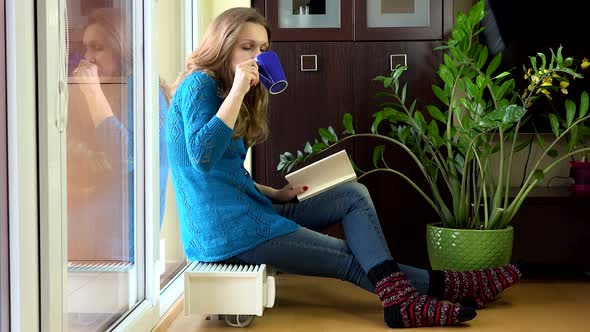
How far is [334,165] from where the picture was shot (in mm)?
2729

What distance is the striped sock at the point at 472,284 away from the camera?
2.59 metres

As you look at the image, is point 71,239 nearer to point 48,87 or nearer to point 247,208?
point 48,87

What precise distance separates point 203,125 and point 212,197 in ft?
0.82

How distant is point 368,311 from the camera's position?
267 centimetres

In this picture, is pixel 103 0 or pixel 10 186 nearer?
pixel 10 186

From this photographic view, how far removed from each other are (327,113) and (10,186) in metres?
2.05

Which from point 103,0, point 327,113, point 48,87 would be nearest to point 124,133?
point 103,0

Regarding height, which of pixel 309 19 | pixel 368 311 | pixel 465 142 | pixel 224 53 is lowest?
pixel 368 311

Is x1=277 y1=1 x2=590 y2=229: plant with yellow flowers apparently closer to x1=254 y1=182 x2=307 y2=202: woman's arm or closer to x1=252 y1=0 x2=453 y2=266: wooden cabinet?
x1=252 y1=0 x2=453 y2=266: wooden cabinet

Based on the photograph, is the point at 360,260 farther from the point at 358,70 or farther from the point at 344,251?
the point at 358,70

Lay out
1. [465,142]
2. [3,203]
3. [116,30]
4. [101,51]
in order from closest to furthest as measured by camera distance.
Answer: [3,203], [101,51], [116,30], [465,142]

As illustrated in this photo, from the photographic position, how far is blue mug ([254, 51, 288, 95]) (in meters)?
2.40

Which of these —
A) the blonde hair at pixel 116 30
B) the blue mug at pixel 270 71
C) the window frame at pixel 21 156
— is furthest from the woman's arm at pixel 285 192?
the window frame at pixel 21 156

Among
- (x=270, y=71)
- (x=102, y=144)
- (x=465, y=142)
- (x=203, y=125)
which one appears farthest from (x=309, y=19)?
(x=102, y=144)
